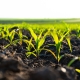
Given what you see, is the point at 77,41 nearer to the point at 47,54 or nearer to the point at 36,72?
the point at 47,54

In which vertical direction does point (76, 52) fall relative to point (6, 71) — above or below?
below

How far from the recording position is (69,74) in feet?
5.23

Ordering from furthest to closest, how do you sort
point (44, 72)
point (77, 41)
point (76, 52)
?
point (77, 41) → point (76, 52) → point (44, 72)

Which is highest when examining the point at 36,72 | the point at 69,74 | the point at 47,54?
the point at 36,72

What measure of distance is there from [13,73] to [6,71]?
5 centimetres

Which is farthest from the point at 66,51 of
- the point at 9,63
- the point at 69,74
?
the point at 9,63

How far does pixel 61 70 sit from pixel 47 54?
2.26 m

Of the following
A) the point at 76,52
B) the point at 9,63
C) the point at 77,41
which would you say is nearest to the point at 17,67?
the point at 9,63

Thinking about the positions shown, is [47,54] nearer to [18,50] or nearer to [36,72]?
[18,50]

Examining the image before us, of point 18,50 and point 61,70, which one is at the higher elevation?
point 61,70

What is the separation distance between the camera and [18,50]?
12.7 ft

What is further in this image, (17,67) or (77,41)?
(77,41)

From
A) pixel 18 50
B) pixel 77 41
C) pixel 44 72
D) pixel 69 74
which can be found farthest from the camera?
pixel 77 41

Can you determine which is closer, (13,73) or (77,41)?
(13,73)
